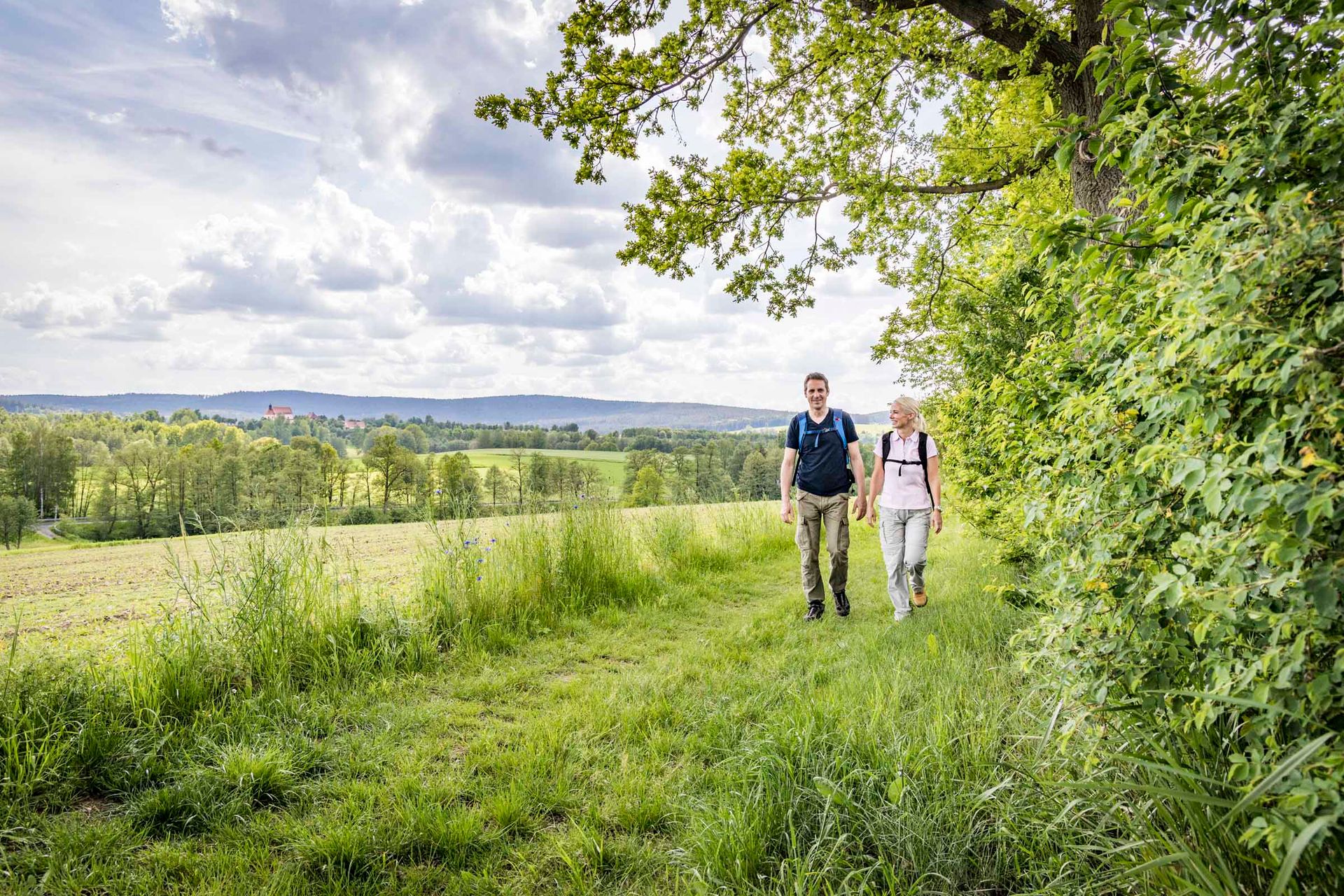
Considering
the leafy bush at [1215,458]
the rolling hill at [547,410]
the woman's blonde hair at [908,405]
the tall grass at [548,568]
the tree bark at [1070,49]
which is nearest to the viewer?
the leafy bush at [1215,458]

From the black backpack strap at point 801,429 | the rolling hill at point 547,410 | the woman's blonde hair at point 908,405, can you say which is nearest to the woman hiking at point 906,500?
the woman's blonde hair at point 908,405

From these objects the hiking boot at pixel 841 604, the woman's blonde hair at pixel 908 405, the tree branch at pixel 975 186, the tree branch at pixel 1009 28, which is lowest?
the hiking boot at pixel 841 604

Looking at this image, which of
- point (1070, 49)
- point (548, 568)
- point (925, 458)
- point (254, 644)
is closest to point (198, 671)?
point (254, 644)

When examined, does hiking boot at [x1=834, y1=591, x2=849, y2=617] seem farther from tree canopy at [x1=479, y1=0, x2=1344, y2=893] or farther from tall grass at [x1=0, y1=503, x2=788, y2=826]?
tree canopy at [x1=479, y1=0, x2=1344, y2=893]

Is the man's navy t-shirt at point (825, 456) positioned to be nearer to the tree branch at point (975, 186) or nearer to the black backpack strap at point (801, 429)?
the black backpack strap at point (801, 429)

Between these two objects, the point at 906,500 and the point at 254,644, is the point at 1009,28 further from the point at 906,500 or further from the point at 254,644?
the point at 254,644

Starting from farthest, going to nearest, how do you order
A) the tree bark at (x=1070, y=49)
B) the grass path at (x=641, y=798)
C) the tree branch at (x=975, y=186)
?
1. the tree branch at (x=975, y=186)
2. the tree bark at (x=1070, y=49)
3. the grass path at (x=641, y=798)

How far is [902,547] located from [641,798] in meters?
4.21

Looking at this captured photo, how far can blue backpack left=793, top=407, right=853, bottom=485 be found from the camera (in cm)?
646

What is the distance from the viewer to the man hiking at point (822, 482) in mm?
6395

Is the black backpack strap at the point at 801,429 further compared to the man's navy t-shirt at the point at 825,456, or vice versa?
the black backpack strap at the point at 801,429

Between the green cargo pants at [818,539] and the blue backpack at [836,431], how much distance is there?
0.31 m

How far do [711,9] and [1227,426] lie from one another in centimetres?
660

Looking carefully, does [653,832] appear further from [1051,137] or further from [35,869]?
[1051,137]
